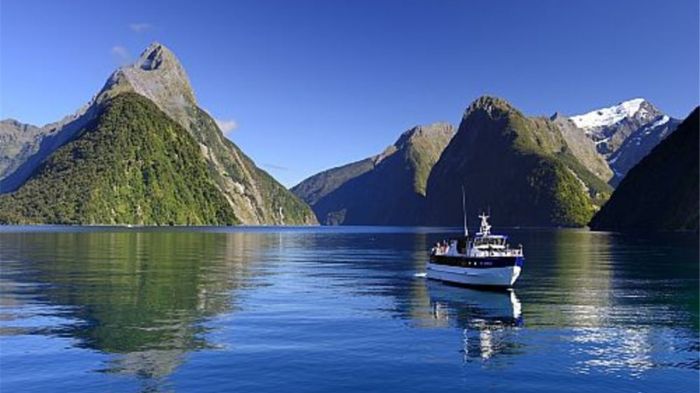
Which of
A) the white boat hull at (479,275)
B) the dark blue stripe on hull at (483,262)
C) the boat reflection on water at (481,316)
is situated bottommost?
the boat reflection on water at (481,316)

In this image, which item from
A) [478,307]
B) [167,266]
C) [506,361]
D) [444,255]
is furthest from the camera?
[167,266]

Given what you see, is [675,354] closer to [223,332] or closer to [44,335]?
[223,332]

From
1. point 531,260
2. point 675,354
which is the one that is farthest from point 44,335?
point 531,260

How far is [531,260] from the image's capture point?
129 metres

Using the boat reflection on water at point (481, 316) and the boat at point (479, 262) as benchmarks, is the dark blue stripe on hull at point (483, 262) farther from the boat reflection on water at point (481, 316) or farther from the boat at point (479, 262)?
the boat reflection on water at point (481, 316)

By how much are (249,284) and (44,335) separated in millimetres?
36640

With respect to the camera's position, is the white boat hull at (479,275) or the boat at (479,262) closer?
the white boat hull at (479,275)

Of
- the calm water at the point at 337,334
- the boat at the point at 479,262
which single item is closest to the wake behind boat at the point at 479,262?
the boat at the point at 479,262

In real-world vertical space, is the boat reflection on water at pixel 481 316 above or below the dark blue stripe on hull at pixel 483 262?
below

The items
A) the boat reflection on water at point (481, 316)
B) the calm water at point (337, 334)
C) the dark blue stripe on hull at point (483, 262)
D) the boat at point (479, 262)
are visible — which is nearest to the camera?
the calm water at point (337, 334)

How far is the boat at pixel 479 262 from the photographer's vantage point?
78875 millimetres

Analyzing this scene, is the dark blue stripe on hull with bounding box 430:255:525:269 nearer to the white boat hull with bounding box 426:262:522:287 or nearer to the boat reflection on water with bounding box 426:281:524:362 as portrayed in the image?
the white boat hull with bounding box 426:262:522:287

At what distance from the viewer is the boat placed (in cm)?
7888

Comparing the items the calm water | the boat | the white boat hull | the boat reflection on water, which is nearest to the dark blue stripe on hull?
the boat
